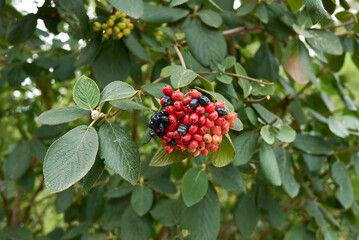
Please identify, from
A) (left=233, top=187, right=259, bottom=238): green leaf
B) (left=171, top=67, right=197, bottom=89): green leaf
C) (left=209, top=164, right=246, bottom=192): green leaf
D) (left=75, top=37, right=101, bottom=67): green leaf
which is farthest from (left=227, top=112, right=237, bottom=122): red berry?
(left=233, top=187, right=259, bottom=238): green leaf

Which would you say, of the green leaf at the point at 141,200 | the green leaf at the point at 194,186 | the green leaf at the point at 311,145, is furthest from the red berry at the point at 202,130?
the green leaf at the point at 311,145

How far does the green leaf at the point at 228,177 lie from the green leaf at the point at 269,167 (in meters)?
0.11

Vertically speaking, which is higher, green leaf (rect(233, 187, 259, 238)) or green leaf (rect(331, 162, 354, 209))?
green leaf (rect(331, 162, 354, 209))

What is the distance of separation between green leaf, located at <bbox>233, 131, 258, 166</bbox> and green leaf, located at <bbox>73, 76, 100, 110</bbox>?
46 cm

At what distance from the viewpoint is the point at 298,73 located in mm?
1056

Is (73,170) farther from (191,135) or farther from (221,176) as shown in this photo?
(221,176)

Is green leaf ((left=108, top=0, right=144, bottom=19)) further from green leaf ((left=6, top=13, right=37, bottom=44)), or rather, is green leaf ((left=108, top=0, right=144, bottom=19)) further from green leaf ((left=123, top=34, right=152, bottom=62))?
green leaf ((left=6, top=13, right=37, bottom=44))

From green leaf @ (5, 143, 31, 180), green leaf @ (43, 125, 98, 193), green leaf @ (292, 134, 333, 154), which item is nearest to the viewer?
green leaf @ (43, 125, 98, 193)

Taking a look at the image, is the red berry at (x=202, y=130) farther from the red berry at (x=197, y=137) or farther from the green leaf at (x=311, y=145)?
the green leaf at (x=311, y=145)

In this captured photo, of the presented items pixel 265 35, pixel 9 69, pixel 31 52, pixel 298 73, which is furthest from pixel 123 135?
pixel 31 52

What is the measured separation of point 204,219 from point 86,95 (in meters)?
0.58

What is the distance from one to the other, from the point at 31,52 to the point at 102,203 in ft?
A: 2.96

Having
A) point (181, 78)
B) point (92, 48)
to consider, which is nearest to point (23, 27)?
point (92, 48)

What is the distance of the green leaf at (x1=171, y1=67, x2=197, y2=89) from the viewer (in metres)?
0.64
